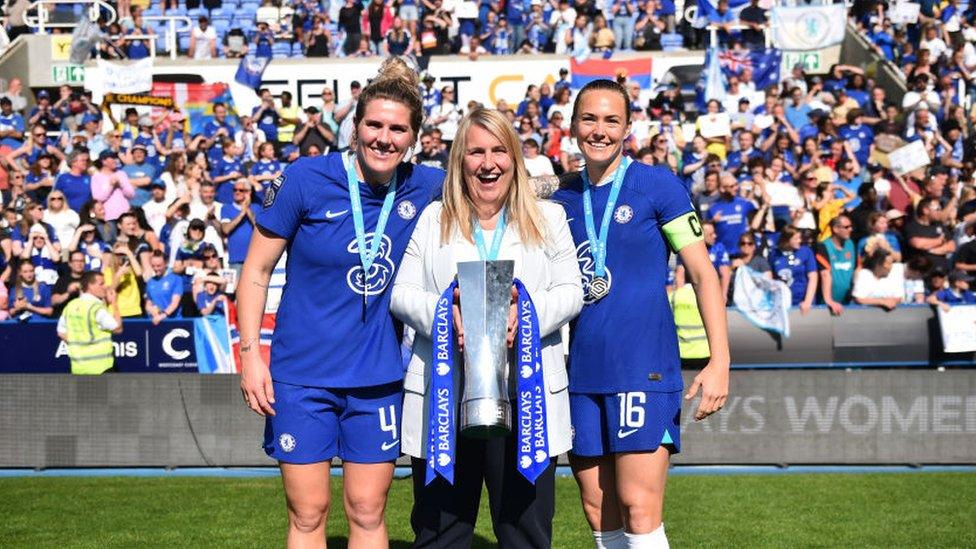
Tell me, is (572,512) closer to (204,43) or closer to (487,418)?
(487,418)

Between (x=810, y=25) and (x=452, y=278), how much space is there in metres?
17.2

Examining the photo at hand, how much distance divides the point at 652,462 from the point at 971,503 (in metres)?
4.91

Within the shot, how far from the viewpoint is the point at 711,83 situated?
64.6 feet

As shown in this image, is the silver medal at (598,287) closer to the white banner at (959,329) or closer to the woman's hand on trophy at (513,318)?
the woman's hand on trophy at (513,318)

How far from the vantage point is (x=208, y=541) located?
809cm

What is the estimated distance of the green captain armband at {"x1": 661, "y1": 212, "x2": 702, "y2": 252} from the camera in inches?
206

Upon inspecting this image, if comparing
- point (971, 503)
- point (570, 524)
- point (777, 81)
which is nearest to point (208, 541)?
point (570, 524)

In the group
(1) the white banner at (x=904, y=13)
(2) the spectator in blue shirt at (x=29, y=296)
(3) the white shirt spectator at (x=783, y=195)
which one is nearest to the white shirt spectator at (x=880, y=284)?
(3) the white shirt spectator at (x=783, y=195)

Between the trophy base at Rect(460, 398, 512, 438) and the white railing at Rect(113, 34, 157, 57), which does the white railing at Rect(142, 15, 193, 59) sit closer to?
the white railing at Rect(113, 34, 157, 57)

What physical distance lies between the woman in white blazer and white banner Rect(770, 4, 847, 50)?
1660 cm

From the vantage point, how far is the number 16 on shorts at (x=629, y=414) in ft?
16.9

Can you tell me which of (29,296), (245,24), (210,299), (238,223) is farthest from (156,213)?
(245,24)

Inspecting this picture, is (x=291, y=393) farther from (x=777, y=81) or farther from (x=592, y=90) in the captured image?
(x=777, y=81)

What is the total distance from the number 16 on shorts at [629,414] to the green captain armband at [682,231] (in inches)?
23.3
